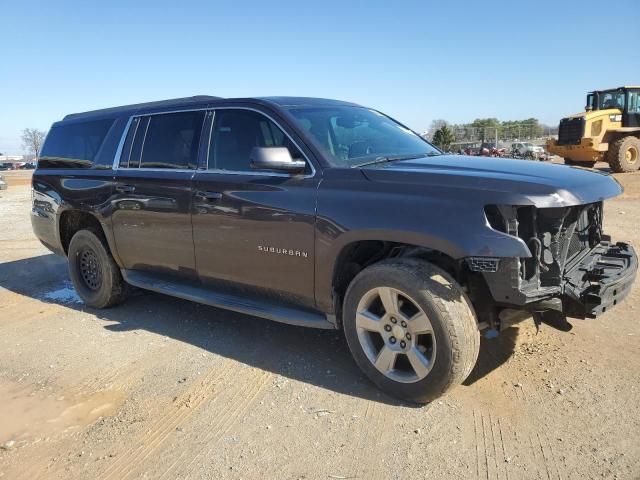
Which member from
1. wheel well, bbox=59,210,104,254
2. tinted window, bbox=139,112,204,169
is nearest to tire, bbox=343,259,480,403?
tinted window, bbox=139,112,204,169

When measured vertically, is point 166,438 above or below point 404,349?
below

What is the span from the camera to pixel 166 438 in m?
3.12

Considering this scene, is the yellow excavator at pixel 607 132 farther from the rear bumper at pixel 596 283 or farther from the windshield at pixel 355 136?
the rear bumper at pixel 596 283

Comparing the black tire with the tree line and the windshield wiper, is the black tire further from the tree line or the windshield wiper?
the tree line

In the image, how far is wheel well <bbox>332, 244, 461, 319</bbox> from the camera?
3.38m

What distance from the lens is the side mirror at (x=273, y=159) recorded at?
11.5ft

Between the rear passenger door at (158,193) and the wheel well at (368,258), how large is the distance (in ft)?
4.72

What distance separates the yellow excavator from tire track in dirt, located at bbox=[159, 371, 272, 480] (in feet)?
58.8

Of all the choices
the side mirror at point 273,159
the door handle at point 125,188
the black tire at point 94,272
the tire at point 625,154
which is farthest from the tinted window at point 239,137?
the tire at point 625,154

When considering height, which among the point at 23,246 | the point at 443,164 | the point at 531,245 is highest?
the point at 443,164

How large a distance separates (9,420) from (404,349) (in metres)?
2.61

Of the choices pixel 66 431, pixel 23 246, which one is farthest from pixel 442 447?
pixel 23 246

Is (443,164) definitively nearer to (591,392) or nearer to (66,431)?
(591,392)

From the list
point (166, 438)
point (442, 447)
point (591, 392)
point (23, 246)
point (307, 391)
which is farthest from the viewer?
point (23, 246)
